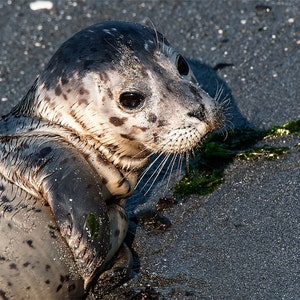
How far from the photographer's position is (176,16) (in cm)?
820

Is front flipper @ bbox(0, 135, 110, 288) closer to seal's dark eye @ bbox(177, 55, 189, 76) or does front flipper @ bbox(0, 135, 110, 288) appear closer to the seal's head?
the seal's head

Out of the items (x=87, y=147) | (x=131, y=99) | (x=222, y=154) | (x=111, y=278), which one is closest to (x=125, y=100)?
(x=131, y=99)

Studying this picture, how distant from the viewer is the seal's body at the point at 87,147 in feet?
16.6

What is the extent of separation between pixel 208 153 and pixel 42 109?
1372 mm

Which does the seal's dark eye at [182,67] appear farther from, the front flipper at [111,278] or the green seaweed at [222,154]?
the front flipper at [111,278]

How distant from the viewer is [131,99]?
17.8ft

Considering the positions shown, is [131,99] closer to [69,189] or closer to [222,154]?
[69,189]

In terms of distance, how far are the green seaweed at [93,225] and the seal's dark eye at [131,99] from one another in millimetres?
737

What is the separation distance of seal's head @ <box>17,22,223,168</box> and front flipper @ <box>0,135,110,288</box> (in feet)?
0.71

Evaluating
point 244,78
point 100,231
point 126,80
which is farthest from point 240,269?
point 244,78

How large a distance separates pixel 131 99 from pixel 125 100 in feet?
0.12

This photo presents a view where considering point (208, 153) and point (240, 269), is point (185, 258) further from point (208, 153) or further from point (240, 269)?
point (208, 153)

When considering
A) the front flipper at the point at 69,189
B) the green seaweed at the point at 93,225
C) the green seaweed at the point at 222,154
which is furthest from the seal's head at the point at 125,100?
the green seaweed at the point at 222,154

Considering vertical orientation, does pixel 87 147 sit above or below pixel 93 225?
above
